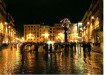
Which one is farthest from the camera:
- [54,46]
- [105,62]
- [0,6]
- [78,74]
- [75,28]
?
[75,28]

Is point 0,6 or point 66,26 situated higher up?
point 0,6

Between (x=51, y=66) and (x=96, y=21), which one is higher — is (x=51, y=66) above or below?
below

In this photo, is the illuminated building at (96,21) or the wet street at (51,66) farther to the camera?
the illuminated building at (96,21)

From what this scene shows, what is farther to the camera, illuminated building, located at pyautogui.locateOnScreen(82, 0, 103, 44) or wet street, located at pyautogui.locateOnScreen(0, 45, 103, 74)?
illuminated building, located at pyautogui.locateOnScreen(82, 0, 103, 44)

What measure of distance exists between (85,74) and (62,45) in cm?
3791

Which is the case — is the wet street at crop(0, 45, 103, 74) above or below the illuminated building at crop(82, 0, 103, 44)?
below

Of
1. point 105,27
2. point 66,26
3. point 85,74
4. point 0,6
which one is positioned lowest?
point 85,74

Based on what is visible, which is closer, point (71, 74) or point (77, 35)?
point (71, 74)

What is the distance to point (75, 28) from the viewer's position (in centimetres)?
16800

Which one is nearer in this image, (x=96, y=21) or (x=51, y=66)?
(x=51, y=66)

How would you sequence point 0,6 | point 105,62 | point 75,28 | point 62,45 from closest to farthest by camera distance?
point 105,62 < point 62,45 < point 0,6 < point 75,28

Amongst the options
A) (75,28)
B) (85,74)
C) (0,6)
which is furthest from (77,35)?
(85,74)

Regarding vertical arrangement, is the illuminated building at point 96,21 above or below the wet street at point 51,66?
above

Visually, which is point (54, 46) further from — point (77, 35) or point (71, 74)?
point (77, 35)
